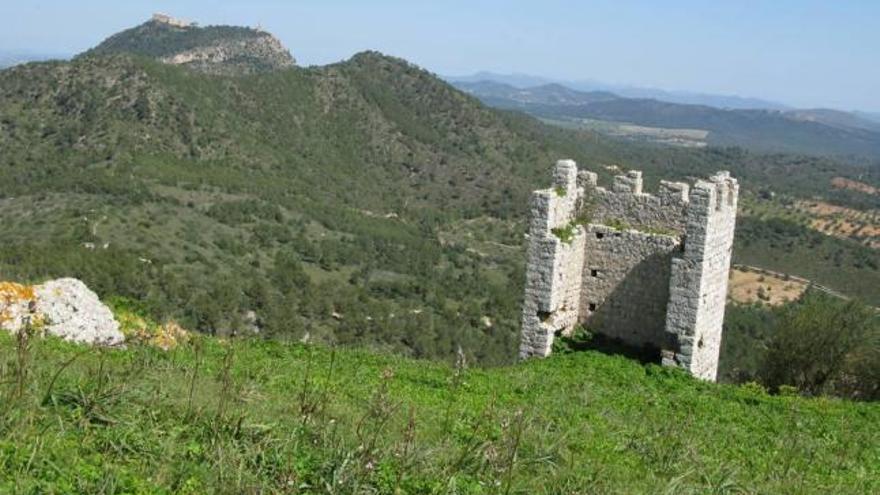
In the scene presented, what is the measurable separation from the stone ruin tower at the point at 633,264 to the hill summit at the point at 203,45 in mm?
124958

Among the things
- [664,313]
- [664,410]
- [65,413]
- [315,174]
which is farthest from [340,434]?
[315,174]

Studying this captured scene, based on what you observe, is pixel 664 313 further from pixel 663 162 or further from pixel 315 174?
pixel 663 162

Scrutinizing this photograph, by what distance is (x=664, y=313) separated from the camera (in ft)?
53.4

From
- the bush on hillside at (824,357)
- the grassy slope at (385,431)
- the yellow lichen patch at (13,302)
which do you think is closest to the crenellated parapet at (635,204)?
the grassy slope at (385,431)

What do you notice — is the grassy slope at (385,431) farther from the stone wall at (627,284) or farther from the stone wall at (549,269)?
the stone wall at (627,284)

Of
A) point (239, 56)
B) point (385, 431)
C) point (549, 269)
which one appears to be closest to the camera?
point (385, 431)

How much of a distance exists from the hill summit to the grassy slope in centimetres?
12893

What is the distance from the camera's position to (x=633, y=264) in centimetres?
1653

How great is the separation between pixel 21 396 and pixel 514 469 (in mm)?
→ 4000

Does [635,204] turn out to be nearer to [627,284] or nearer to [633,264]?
[633,264]

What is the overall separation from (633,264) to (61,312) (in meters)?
10.3

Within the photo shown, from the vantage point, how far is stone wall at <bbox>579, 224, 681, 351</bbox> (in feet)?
53.4

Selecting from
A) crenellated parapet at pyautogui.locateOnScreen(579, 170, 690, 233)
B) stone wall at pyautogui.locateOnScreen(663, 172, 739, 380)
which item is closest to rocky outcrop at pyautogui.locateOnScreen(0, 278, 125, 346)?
crenellated parapet at pyautogui.locateOnScreen(579, 170, 690, 233)

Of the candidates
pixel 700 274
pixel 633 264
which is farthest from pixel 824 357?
pixel 700 274
